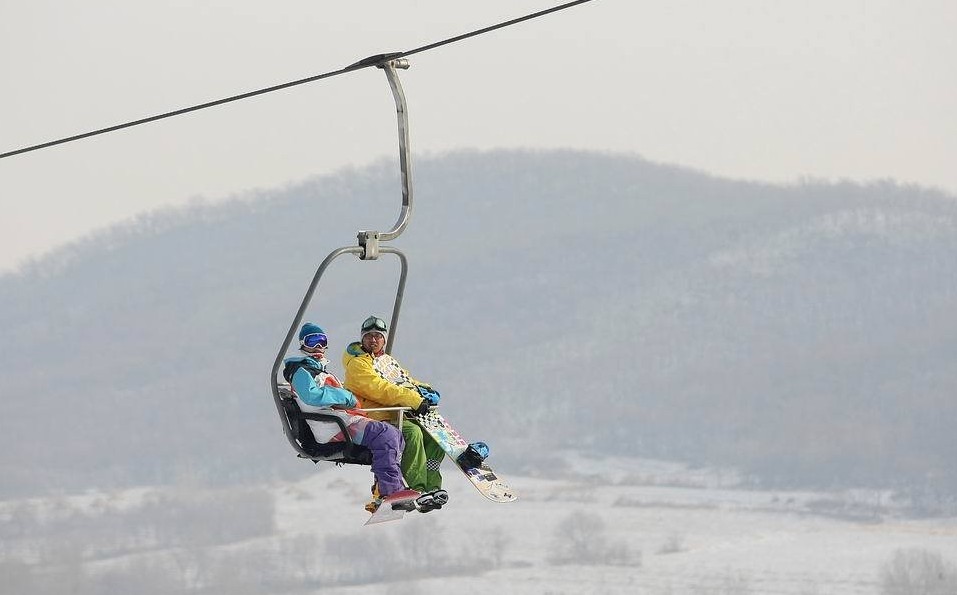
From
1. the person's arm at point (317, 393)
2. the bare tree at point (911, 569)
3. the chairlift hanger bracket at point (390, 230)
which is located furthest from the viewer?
the bare tree at point (911, 569)

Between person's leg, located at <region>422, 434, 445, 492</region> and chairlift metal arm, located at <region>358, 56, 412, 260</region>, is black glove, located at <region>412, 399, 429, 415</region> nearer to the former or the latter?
person's leg, located at <region>422, 434, 445, 492</region>

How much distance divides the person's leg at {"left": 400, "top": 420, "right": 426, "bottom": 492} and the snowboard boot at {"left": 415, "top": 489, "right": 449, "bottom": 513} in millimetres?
251

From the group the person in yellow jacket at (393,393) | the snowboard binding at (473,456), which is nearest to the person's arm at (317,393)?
the person in yellow jacket at (393,393)

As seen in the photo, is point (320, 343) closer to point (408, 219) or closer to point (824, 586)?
point (408, 219)

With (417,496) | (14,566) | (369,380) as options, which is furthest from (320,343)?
(14,566)

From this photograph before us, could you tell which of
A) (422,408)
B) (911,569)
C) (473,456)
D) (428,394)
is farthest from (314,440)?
(911,569)

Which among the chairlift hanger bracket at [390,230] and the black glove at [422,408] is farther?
the black glove at [422,408]

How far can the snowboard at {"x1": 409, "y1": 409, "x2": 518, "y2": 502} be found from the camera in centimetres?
1797

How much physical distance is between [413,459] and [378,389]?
782 millimetres

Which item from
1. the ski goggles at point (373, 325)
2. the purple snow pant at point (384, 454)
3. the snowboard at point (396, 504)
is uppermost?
the ski goggles at point (373, 325)

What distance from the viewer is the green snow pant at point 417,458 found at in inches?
703

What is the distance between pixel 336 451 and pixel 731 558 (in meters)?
180

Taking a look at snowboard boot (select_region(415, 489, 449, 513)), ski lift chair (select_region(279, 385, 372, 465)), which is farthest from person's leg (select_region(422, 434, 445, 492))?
ski lift chair (select_region(279, 385, 372, 465))

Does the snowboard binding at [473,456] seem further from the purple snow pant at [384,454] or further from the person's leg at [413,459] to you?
the purple snow pant at [384,454]
